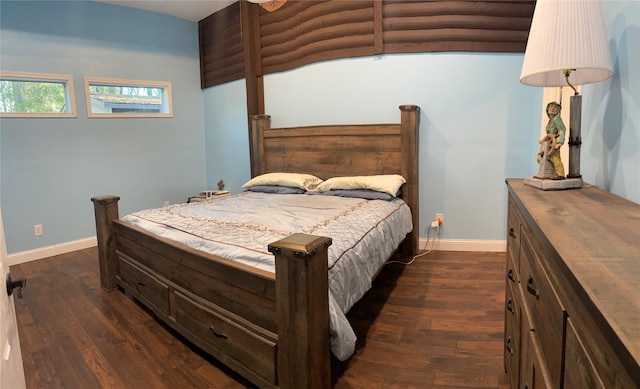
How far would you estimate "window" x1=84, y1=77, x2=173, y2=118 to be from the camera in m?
4.32

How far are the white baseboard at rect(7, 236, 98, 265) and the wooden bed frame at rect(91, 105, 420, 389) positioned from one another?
1.47 metres

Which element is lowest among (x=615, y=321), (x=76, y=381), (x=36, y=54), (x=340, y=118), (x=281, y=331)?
(x=76, y=381)

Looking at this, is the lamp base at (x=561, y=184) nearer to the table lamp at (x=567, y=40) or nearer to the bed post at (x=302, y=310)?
the table lamp at (x=567, y=40)

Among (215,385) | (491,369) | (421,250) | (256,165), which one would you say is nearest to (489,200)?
(421,250)

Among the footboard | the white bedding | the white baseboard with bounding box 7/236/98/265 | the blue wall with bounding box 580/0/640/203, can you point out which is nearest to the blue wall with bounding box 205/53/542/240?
the white bedding

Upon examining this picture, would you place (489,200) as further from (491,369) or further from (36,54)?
(36,54)

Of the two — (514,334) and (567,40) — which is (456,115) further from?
(514,334)

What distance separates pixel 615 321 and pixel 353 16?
3.69 meters

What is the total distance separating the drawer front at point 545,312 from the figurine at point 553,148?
574 mm

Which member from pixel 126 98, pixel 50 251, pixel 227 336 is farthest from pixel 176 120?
pixel 227 336

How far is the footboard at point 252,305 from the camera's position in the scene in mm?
1494

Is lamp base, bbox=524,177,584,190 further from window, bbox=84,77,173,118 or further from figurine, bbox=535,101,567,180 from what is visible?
window, bbox=84,77,173,118

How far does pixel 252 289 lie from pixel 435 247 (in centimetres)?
252

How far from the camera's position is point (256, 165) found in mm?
4453
